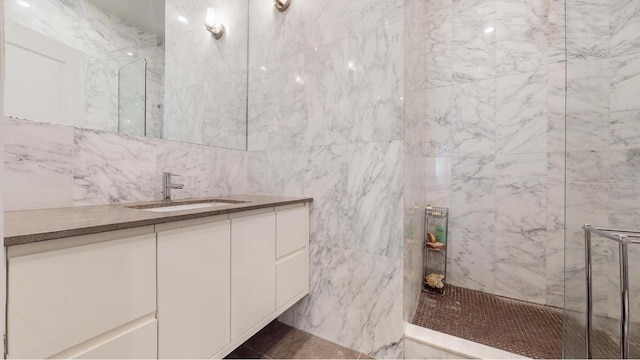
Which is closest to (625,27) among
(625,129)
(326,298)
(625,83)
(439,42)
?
(625,83)

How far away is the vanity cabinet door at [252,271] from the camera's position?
3.52 ft

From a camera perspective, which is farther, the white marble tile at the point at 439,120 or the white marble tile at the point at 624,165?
the white marble tile at the point at 439,120

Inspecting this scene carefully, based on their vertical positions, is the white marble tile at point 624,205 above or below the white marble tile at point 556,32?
below

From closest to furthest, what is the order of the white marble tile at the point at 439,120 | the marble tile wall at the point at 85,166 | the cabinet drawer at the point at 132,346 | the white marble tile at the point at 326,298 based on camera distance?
the cabinet drawer at the point at 132,346
the marble tile wall at the point at 85,166
the white marble tile at the point at 326,298
the white marble tile at the point at 439,120

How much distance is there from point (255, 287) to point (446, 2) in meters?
2.50

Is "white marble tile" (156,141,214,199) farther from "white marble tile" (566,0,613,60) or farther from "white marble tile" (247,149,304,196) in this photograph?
"white marble tile" (566,0,613,60)

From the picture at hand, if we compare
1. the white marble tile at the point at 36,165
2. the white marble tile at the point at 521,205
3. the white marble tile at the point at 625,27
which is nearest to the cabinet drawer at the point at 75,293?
the white marble tile at the point at 36,165

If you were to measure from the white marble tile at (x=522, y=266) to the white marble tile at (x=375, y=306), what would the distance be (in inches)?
42.0

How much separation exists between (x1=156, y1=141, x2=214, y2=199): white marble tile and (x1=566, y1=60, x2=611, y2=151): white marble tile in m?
1.95

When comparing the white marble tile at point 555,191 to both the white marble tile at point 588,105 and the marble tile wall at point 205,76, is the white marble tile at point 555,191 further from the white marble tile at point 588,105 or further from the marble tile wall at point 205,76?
the marble tile wall at point 205,76

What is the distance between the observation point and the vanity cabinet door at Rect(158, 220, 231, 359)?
0.82 meters

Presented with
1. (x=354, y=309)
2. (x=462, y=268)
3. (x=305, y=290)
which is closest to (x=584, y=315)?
(x=462, y=268)

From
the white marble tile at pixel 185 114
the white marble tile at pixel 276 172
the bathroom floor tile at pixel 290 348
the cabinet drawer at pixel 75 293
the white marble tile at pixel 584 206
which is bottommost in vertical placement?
the bathroom floor tile at pixel 290 348

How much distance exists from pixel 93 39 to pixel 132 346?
1.28 metres
